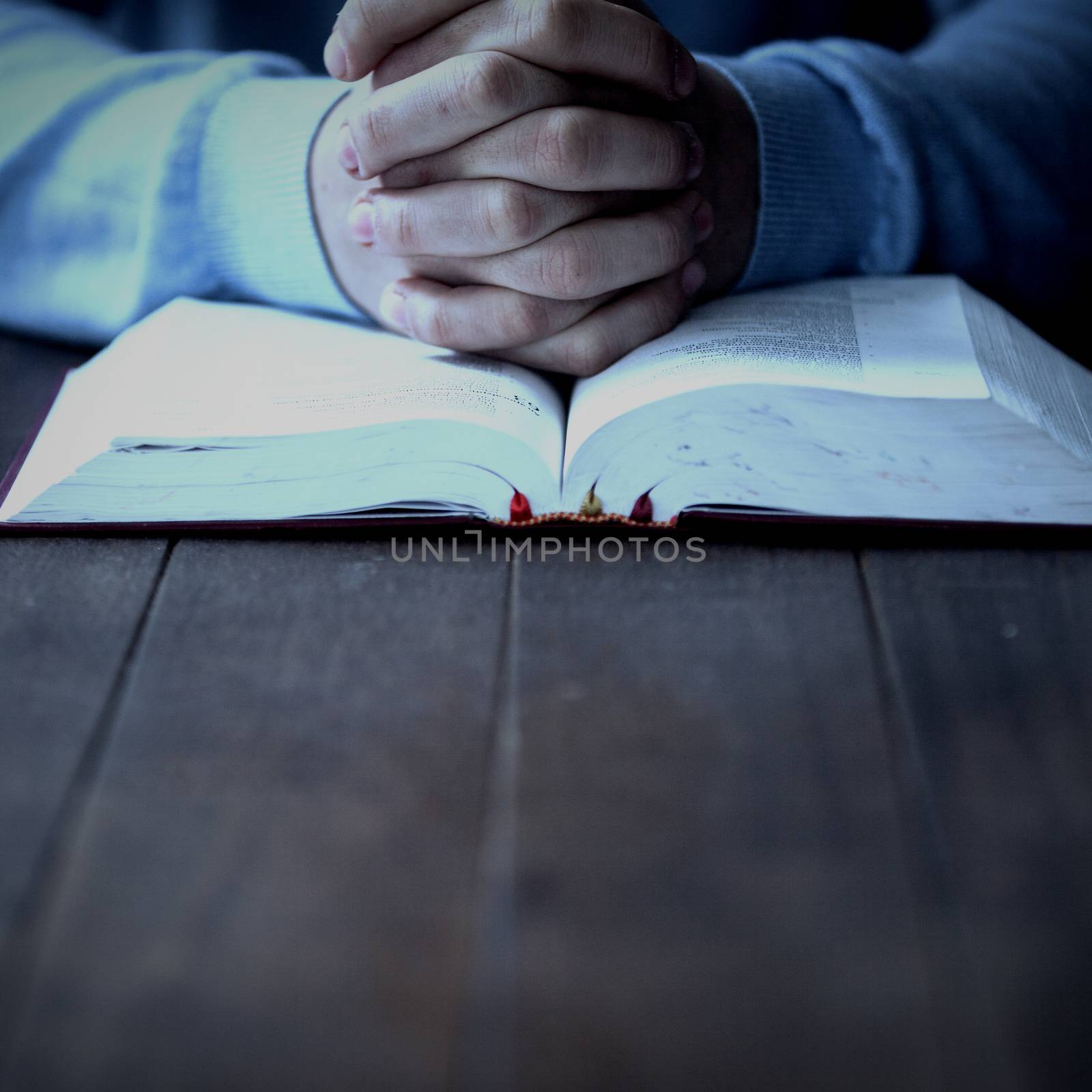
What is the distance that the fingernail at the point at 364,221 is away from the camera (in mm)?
765

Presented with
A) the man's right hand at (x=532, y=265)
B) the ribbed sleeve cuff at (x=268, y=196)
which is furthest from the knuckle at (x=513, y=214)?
the ribbed sleeve cuff at (x=268, y=196)

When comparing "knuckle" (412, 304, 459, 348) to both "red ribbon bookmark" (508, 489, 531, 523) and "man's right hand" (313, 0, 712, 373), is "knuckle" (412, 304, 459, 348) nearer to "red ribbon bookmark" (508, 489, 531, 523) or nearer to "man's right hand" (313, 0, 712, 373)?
"man's right hand" (313, 0, 712, 373)

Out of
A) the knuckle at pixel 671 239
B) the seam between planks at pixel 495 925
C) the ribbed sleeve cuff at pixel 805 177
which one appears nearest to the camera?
the seam between planks at pixel 495 925

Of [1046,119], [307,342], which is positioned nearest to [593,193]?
[307,342]

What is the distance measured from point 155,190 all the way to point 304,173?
14 centimetres

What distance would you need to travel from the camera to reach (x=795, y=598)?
1.99 feet

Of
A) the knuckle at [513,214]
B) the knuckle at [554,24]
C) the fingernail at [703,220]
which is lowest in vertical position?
the fingernail at [703,220]

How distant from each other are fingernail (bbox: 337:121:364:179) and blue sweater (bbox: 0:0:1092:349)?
0.11m

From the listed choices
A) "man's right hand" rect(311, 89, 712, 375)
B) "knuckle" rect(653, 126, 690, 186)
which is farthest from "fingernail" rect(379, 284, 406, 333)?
"knuckle" rect(653, 126, 690, 186)

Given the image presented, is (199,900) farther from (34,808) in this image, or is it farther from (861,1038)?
(861,1038)

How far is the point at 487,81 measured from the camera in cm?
66

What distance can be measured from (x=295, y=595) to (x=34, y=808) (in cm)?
19

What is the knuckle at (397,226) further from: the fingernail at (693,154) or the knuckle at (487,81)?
the fingernail at (693,154)

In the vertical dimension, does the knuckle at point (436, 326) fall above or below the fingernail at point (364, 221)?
below
